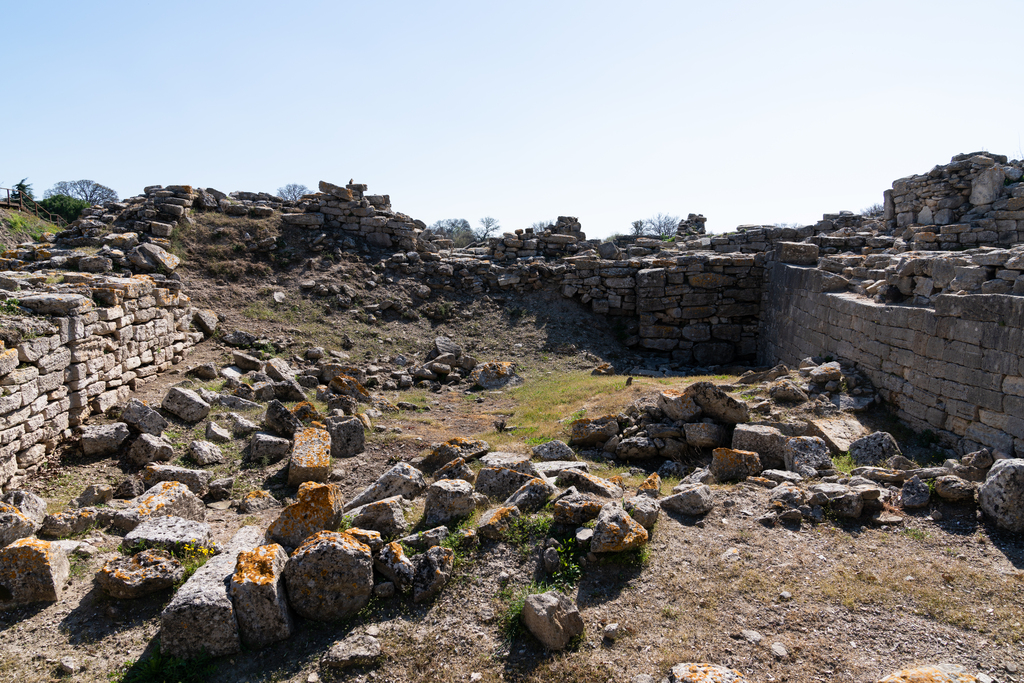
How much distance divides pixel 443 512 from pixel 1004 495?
4562mm

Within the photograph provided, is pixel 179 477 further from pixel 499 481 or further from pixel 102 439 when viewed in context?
pixel 499 481

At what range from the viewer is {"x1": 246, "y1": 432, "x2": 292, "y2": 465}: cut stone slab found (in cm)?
702

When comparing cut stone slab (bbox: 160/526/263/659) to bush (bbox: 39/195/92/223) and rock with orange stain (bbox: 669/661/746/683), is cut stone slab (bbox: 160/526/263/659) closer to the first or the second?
rock with orange stain (bbox: 669/661/746/683)

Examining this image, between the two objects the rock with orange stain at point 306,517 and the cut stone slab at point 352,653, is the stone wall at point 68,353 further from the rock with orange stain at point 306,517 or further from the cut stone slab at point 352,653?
the cut stone slab at point 352,653

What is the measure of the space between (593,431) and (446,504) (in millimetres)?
3338

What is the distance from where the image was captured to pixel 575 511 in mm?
4961

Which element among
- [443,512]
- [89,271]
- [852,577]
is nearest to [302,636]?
[443,512]

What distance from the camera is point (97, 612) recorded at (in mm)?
4285

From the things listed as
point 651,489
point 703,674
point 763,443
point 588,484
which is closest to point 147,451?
point 588,484

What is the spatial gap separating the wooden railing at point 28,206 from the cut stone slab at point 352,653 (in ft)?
88.3

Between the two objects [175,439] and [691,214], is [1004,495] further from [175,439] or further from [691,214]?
[691,214]

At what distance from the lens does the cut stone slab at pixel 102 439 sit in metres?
6.76

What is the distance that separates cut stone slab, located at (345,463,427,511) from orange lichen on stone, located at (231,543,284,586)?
1414 millimetres

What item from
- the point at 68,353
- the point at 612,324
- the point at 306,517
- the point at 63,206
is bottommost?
the point at 306,517
